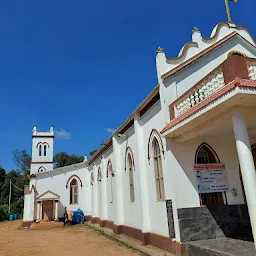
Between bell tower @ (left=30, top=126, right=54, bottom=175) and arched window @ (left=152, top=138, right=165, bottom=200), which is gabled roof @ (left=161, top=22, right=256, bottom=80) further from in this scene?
bell tower @ (left=30, top=126, right=54, bottom=175)

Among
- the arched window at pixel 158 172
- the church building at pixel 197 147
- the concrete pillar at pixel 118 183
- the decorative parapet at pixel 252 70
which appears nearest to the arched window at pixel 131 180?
the church building at pixel 197 147

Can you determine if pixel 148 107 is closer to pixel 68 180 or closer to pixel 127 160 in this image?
pixel 127 160

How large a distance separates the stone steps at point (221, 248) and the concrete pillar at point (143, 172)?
2.84 metres

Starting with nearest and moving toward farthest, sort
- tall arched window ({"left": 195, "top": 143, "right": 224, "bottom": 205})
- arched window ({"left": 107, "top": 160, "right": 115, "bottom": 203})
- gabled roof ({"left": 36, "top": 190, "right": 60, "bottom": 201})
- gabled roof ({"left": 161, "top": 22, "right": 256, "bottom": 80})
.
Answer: tall arched window ({"left": 195, "top": 143, "right": 224, "bottom": 205}) → gabled roof ({"left": 161, "top": 22, "right": 256, "bottom": 80}) → arched window ({"left": 107, "top": 160, "right": 115, "bottom": 203}) → gabled roof ({"left": 36, "top": 190, "right": 60, "bottom": 201})

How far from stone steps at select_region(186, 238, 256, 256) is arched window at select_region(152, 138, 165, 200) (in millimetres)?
2157

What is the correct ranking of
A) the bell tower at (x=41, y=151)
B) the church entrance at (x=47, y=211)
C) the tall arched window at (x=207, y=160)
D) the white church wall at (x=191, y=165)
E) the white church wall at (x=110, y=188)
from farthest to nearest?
the bell tower at (x=41, y=151) < the church entrance at (x=47, y=211) < the white church wall at (x=110, y=188) < the tall arched window at (x=207, y=160) < the white church wall at (x=191, y=165)

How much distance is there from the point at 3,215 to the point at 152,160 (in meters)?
27.0

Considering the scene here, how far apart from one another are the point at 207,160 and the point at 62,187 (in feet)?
57.7

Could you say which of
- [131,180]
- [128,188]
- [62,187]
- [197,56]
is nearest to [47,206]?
[62,187]

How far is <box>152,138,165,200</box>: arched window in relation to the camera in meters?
9.16

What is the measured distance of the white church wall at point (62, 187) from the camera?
22734mm

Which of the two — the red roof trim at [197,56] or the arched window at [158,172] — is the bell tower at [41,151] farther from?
the red roof trim at [197,56]

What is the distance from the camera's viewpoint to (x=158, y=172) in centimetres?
939

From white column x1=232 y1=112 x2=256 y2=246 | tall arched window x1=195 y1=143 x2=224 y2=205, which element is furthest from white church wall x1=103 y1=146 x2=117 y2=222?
white column x1=232 y1=112 x2=256 y2=246
